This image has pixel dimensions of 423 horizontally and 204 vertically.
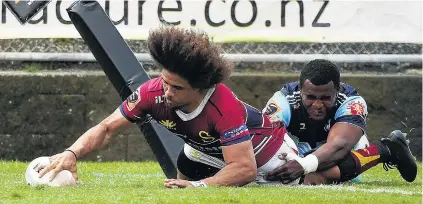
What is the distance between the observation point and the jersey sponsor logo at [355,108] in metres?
8.45

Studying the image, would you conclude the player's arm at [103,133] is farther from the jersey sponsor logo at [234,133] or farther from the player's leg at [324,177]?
the player's leg at [324,177]

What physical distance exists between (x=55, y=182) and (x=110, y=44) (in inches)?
73.2

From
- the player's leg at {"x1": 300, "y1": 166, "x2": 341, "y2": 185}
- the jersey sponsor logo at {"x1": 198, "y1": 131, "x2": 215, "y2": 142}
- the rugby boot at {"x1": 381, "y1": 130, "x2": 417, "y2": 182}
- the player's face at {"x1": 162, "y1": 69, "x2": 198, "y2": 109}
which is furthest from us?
the rugby boot at {"x1": 381, "y1": 130, "x2": 417, "y2": 182}

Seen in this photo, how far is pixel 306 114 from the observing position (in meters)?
8.54

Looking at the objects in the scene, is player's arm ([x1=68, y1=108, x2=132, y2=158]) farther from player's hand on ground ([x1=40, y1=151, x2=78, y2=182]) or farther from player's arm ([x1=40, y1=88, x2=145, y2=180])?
player's hand on ground ([x1=40, y1=151, x2=78, y2=182])

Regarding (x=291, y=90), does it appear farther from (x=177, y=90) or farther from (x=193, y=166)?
(x=177, y=90)

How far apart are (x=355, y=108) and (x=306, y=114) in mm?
365

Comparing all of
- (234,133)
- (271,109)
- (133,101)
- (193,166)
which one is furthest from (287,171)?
(133,101)

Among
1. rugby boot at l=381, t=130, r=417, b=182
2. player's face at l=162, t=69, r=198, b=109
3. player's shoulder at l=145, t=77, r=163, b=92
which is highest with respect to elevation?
player's face at l=162, t=69, r=198, b=109

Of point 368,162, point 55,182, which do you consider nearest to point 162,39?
point 55,182

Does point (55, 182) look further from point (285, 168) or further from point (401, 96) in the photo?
point (401, 96)

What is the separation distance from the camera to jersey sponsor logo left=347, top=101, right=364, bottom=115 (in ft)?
27.7

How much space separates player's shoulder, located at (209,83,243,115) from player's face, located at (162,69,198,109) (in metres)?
0.15

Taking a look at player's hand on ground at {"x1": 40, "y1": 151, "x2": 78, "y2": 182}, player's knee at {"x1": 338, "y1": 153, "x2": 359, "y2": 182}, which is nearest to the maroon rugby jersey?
player's hand on ground at {"x1": 40, "y1": 151, "x2": 78, "y2": 182}
